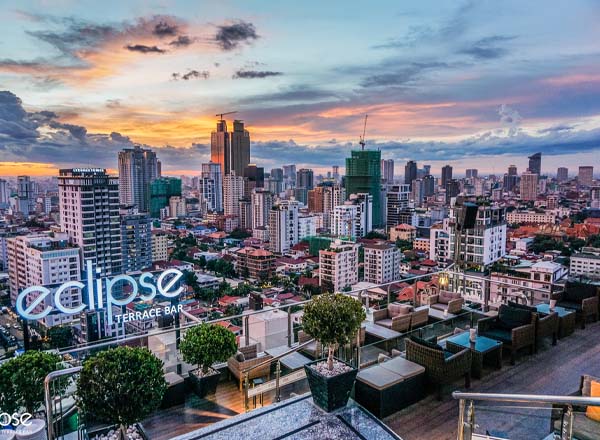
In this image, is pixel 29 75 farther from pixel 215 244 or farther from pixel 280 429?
pixel 215 244

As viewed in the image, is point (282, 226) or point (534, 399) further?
point (282, 226)

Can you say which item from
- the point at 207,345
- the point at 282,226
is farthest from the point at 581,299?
the point at 282,226

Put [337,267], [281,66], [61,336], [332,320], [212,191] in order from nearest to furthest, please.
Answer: [332,320] < [61,336] < [281,66] < [337,267] < [212,191]

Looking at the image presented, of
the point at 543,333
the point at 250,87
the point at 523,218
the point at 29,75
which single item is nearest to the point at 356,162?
the point at 523,218

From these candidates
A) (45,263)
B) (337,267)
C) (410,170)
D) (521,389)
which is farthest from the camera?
(410,170)

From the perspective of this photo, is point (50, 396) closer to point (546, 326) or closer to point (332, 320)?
point (332, 320)

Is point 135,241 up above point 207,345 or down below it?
below

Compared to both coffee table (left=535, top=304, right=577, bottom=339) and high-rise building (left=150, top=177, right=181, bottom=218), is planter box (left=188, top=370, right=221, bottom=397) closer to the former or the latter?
coffee table (left=535, top=304, right=577, bottom=339)

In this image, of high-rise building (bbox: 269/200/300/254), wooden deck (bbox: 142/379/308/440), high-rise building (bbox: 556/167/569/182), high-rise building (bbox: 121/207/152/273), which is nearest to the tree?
high-rise building (bbox: 121/207/152/273)
